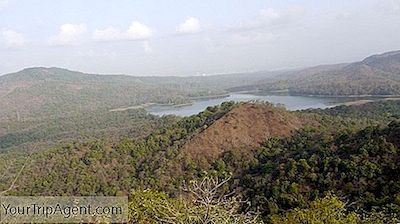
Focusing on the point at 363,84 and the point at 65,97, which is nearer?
the point at 363,84

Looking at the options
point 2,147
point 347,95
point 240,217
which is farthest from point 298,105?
point 240,217

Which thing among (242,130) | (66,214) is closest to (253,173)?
(242,130)

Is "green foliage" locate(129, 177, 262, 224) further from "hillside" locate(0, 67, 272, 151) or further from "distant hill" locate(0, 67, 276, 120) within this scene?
"distant hill" locate(0, 67, 276, 120)

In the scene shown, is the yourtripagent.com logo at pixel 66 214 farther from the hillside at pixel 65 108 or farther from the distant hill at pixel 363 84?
the distant hill at pixel 363 84

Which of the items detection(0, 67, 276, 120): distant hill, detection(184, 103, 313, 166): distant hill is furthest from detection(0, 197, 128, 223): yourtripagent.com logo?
detection(0, 67, 276, 120): distant hill

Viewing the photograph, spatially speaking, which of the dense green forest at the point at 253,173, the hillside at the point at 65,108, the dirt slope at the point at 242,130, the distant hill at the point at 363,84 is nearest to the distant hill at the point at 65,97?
the hillside at the point at 65,108

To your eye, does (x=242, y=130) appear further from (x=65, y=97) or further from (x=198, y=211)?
(x=65, y=97)

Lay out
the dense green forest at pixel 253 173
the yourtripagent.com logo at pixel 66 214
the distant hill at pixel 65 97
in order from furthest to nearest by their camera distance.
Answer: the distant hill at pixel 65 97, the dense green forest at pixel 253 173, the yourtripagent.com logo at pixel 66 214

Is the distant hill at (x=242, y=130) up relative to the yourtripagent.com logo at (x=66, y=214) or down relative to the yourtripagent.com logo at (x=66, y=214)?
down

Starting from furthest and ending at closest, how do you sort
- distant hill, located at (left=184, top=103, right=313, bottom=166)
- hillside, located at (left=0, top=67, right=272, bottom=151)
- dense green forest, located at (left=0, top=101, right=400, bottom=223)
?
hillside, located at (left=0, top=67, right=272, bottom=151) → distant hill, located at (left=184, top=103, right=313, bottom=166) → dense green forest, located at (left=0, top=101, right=400, bottom=223)
